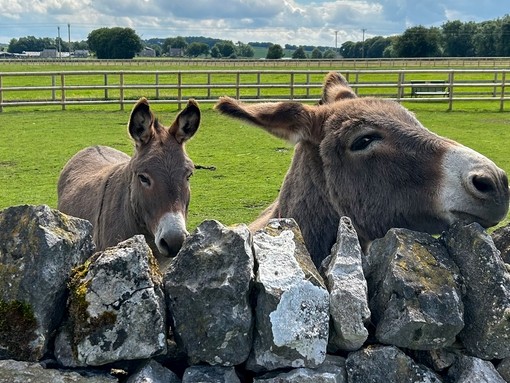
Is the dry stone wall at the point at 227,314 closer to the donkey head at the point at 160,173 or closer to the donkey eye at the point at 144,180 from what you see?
the donkey head at the point at 160,173

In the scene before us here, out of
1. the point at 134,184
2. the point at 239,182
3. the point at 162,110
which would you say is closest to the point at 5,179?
the point at 239,182

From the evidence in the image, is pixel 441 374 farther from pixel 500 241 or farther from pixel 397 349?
pixel 500 241

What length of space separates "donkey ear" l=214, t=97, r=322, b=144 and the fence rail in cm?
1280

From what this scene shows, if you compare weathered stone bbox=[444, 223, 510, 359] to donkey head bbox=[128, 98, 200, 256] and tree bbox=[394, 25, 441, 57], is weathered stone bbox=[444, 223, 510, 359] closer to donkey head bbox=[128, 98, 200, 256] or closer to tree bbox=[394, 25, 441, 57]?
donkey head bbox=[128, 98, 200, 256]

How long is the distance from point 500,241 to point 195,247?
1435 millimetres

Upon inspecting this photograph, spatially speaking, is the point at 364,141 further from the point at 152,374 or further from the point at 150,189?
the point at 150,189

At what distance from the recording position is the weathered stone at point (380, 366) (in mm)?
2141

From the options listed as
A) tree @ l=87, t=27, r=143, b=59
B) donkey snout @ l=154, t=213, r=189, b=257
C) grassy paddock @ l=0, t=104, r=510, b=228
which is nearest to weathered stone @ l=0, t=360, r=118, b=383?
donkey snout @ l=154, t=213, r=189, b=257

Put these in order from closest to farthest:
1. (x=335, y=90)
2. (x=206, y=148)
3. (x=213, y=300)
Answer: (x=213, y=300) → (x=335, y=90) → (x=206, y=148)

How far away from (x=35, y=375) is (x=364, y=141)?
1.96 m

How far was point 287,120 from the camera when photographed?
3299 millimetres

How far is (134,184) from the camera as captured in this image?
5.43m

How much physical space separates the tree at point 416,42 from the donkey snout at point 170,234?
93.9 meters

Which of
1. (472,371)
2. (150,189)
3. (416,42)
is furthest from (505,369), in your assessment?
(416,42)
